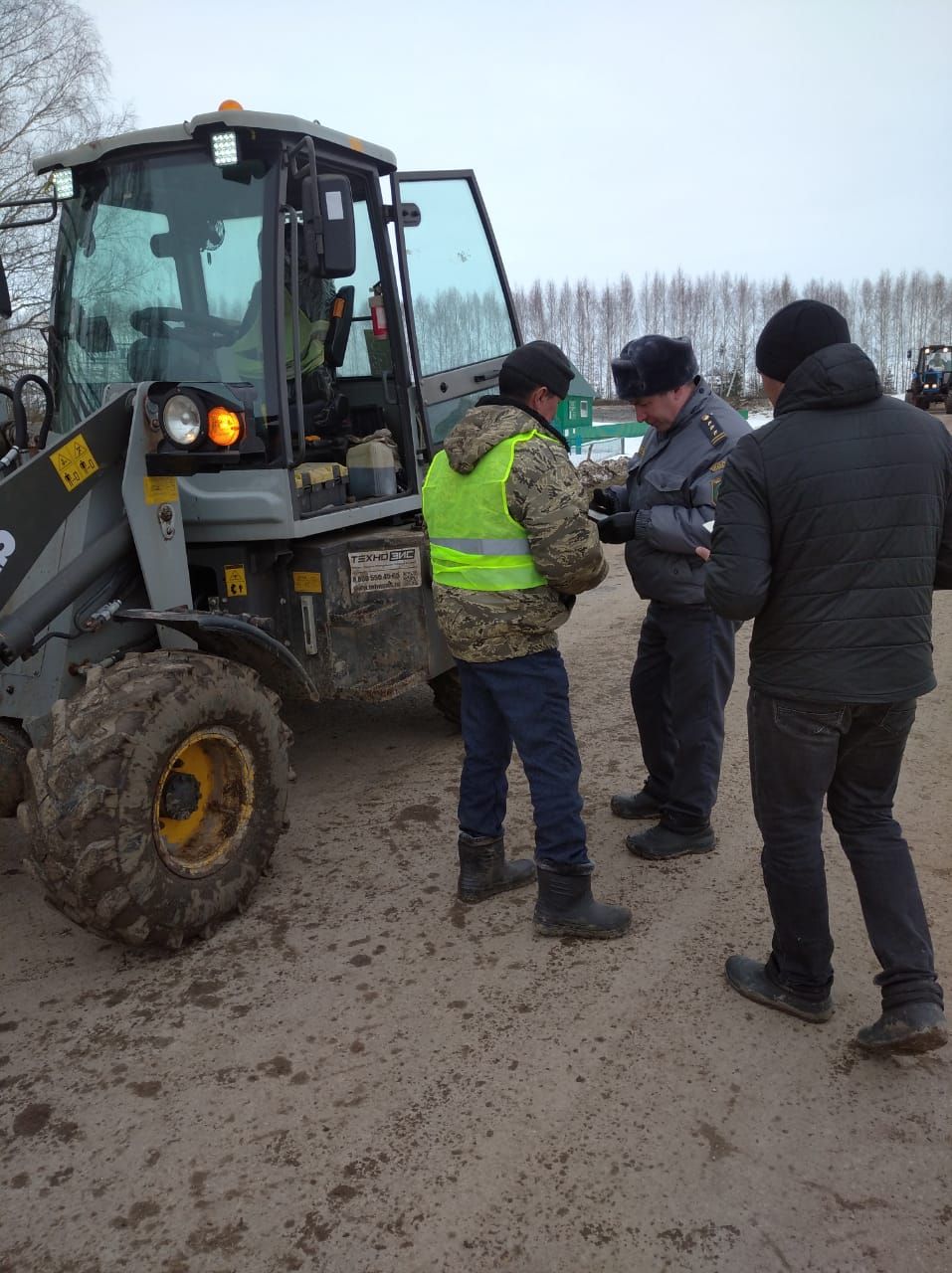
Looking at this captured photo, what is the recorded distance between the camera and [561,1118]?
238 cm

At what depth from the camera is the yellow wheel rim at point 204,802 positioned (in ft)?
10.3

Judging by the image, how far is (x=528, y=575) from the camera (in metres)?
3.09

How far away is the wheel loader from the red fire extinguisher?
1 centimetres

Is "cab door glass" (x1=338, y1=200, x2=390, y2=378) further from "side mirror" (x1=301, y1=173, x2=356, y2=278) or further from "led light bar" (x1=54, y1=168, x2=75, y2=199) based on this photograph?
"led light bar" (x1=54, y1=168, x2=75, y2=199)

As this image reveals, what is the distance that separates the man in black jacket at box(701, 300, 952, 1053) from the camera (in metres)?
2.39

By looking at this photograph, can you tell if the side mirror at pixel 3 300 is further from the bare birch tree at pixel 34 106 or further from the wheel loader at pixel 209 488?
the bare birch tree at pixel 34 106

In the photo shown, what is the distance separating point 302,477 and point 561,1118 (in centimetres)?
261

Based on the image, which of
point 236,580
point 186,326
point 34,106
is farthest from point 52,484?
point 34,106

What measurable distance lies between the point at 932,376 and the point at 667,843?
3341 centimetres

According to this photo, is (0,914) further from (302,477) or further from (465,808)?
(302,477)

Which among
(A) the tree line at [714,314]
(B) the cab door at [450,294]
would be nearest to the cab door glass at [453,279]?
(B) the cab door at [450,294]

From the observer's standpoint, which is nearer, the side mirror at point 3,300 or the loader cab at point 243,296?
the loader cab at point 243,296

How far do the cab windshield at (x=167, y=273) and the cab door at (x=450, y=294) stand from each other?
0.94 m

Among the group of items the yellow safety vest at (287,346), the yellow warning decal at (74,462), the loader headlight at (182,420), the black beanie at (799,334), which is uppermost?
the yellow safety vest at (287,346)
